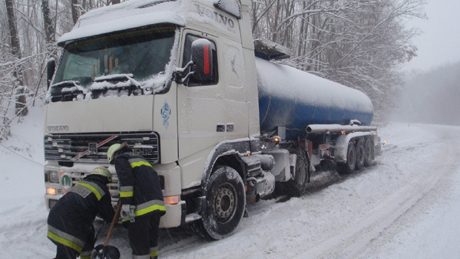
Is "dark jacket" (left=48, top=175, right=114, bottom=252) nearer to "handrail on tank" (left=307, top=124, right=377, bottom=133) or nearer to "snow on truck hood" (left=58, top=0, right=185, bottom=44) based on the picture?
"snow on truck hood" (left=58, top=0, right=185, bottom=44)

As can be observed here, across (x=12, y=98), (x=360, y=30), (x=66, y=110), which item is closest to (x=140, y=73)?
(x=66, y=110)

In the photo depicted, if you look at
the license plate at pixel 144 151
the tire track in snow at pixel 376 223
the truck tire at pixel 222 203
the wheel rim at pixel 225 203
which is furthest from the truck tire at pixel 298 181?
the license plate at pixel 144 151

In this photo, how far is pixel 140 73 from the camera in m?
4.08

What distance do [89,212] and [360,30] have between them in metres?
18.6

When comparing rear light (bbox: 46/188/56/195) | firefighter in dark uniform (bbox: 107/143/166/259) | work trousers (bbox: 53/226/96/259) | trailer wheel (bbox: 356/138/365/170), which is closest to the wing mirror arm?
firefighter in dark uniform (bbox: 107/143/166/259)

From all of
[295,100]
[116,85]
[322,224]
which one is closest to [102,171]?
[116,85]

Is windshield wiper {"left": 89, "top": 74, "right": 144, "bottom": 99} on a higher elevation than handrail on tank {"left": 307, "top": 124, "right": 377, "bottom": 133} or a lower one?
higher

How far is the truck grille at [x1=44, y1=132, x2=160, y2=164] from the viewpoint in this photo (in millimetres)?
3828

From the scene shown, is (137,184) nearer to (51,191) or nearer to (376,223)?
(51,191)

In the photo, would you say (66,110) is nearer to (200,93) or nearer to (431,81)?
(200,93)

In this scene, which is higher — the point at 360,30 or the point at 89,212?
the point at 360,30

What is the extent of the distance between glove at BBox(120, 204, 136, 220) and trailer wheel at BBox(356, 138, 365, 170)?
352 inches

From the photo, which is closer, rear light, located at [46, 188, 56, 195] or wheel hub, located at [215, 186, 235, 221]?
rear light, located at [46, 188, 56, 195]

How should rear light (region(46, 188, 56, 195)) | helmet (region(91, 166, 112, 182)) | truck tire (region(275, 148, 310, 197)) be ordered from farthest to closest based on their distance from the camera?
truck tire (region(275, 148, 310, 197)), rear light (region(46, 188, 56, 195)), helmet (region(91, 166, 112, 182))
